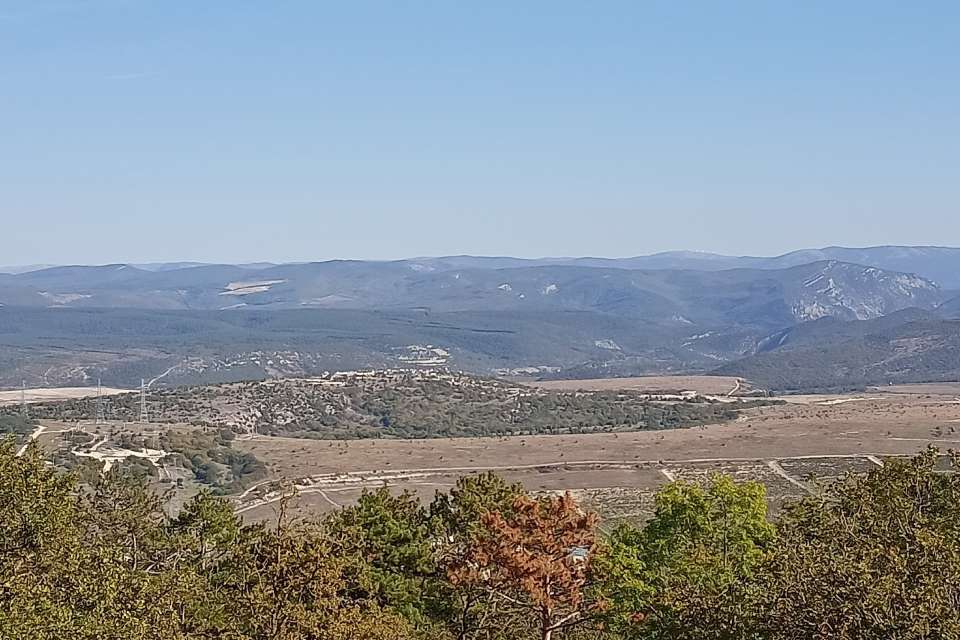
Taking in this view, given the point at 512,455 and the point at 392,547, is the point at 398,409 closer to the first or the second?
the point at 512,455

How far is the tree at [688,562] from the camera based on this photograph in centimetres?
1912

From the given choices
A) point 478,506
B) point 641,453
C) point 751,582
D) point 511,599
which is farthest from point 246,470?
point 751,582

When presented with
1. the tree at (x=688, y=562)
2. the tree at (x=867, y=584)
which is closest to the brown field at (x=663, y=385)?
the tree at (x=688, y=562)

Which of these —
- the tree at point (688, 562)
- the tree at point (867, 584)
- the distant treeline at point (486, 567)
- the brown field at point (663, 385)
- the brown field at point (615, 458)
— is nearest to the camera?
the tree at point (867, 584)

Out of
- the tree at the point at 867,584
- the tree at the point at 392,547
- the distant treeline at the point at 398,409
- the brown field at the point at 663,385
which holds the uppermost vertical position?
the tree at the point at 867,584

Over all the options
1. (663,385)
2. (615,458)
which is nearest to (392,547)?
(615,458)

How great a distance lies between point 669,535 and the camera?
1212 inches

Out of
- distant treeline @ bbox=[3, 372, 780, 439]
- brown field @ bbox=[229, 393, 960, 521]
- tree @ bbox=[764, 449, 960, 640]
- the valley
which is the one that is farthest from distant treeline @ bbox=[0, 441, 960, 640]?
distant treeline @ bbox=[3, 372, 780, 439]

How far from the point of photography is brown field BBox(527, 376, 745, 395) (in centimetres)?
14025

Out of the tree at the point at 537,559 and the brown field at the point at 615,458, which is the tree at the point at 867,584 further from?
the brown field at the point at 615,458

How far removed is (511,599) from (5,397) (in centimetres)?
11831

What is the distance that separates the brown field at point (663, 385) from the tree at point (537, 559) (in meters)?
109

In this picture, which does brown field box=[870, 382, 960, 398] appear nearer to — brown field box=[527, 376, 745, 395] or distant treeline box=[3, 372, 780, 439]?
brown field box=[527, 376, 745, 395]

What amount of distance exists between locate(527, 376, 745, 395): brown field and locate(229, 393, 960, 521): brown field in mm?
41073
